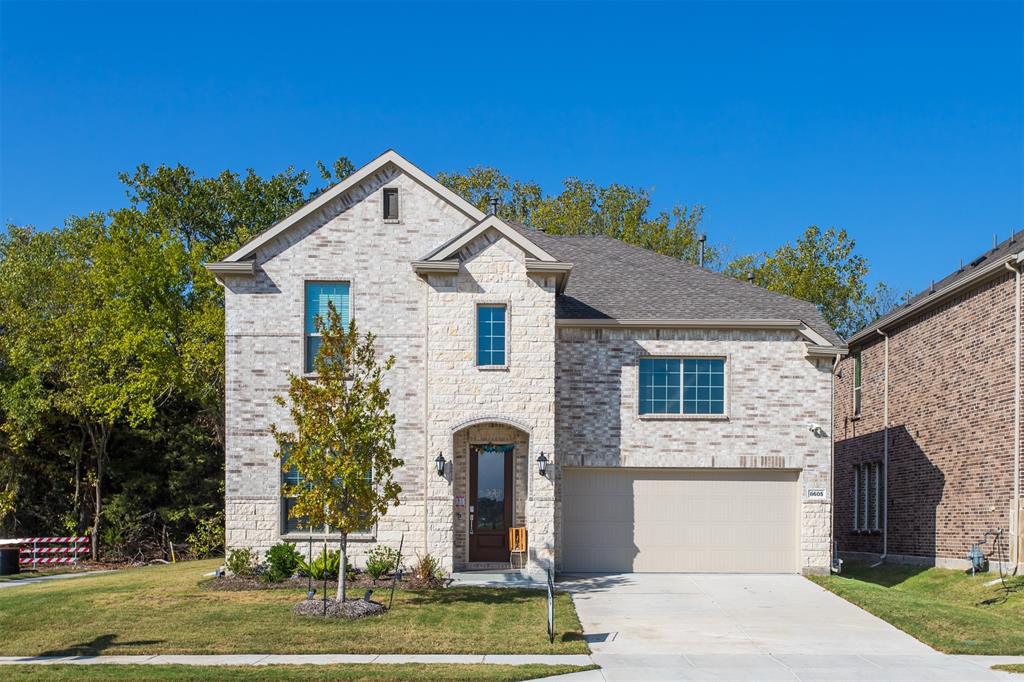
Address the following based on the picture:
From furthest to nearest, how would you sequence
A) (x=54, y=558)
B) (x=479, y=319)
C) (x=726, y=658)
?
(x=54, y=558) → (x=479, y=319) → (x=726, y=658)

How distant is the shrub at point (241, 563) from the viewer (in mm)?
20750

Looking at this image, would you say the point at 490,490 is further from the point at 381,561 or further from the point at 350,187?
the point at 350,187

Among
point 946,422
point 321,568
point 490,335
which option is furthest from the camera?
point 946,422

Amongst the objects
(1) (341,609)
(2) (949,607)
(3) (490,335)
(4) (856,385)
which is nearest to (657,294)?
(3) (490,335)

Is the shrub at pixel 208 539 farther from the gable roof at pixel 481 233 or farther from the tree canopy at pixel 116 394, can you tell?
the gable roof at pixel 481 233

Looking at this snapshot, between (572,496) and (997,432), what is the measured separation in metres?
9.33

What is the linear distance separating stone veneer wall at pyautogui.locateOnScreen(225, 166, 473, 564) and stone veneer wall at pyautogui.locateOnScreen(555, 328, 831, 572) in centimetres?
333

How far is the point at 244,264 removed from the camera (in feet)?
70.5

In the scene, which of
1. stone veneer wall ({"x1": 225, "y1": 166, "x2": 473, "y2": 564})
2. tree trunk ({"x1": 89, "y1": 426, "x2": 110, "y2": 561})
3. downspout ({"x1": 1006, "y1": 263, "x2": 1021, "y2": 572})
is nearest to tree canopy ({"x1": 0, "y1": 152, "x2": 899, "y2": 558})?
tree trunk ({"x1": 89, "y1": 426, "x2": 110, "y2": 561})

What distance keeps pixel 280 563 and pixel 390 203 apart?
778 centimetres

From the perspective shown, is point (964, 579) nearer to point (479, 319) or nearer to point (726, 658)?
point (726, 658)

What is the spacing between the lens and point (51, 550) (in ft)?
96.5

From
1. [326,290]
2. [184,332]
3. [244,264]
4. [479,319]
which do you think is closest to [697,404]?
[479,319]

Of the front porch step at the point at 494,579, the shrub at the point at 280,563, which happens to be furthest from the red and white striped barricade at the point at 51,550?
the front porch step at the point at 494,579
